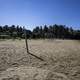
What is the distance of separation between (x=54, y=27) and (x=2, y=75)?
64.3m

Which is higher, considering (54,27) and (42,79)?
(54,27)

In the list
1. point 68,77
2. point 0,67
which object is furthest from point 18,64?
point 68,77

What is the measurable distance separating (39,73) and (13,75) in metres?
0.89

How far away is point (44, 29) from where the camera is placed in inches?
2680

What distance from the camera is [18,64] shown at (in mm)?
5527

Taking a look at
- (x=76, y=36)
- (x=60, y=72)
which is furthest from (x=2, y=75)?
(x=76, y=36)

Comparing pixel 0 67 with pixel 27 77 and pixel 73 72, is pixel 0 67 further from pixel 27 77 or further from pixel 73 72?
pixel 73 72

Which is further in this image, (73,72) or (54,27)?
(54,27)

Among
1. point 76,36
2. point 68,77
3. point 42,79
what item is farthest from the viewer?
point 76,36

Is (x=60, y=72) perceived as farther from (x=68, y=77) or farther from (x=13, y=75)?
(x=13, y=75)

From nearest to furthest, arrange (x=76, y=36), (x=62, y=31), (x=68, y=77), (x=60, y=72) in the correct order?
(x=68, y=77), (x=60, y=72), (x=76, y=36), (x=62, y=31)

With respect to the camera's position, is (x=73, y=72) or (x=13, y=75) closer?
(x=13, y=75)

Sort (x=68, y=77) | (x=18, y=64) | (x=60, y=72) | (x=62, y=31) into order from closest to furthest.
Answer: (x=68, y=77) < (x=60, y=72) < (x=18, y=64) < (x=62, y=31)

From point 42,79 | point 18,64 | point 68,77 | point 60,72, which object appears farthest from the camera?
point 18,64
